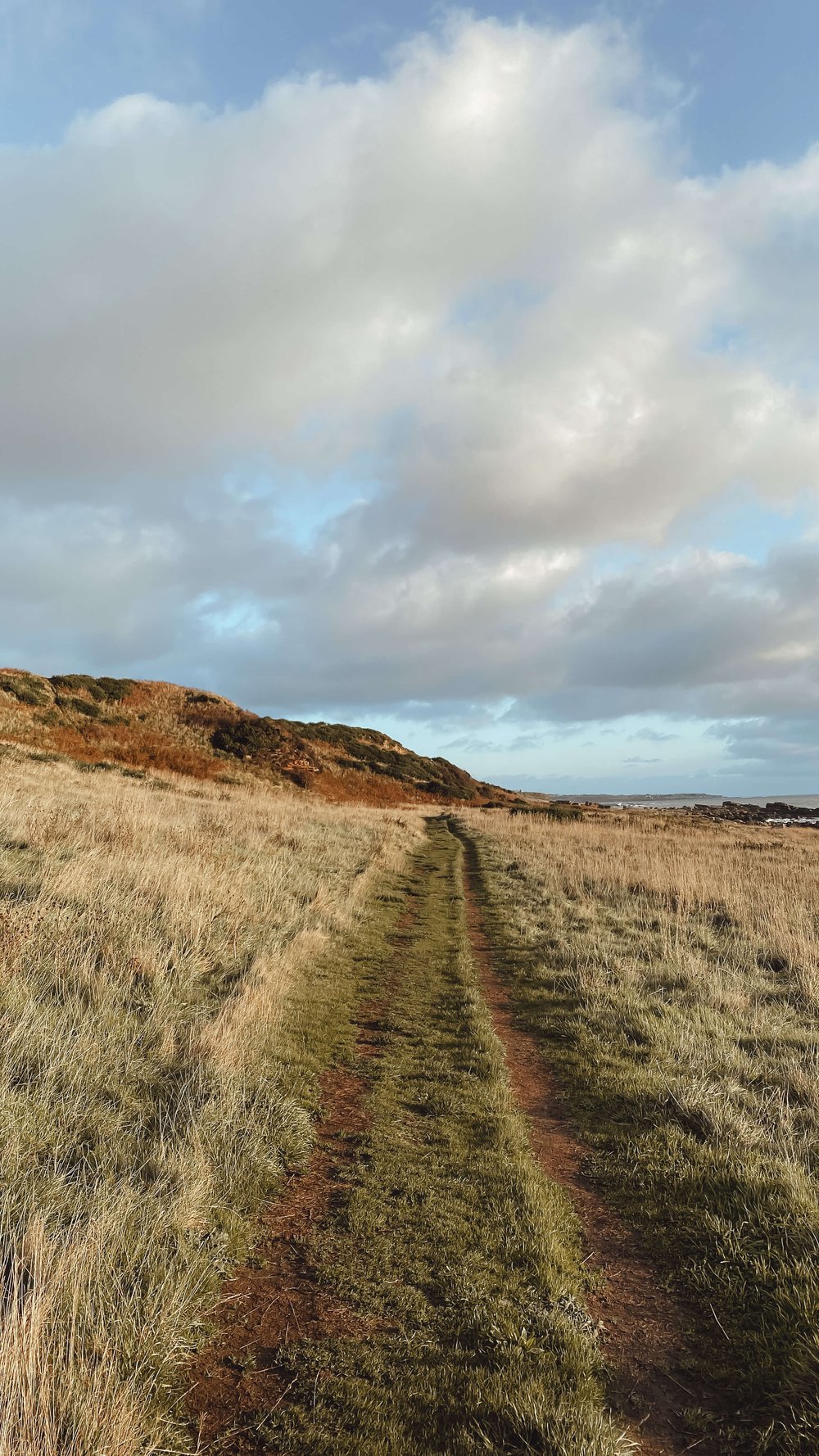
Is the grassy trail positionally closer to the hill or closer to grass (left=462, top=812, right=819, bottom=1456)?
grass (left=462, top=812, right=819, bottom=1456)

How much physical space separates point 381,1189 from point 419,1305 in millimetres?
1219

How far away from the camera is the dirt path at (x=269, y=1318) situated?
3307 millimetres

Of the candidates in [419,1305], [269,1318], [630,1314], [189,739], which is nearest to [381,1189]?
[419,1305]

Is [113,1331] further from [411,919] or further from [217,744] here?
[217,744]

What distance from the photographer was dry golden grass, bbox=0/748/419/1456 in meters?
3.13

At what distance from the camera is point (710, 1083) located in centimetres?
715

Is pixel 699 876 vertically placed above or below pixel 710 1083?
above

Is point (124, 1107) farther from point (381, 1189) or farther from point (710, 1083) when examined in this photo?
point (710, 1083)

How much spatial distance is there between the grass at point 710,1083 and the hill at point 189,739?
2942 cm

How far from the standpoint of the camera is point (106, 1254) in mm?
3842

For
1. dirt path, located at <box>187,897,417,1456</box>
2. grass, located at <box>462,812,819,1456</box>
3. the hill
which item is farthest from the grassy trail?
the hill

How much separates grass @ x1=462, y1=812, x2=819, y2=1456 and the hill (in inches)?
1158

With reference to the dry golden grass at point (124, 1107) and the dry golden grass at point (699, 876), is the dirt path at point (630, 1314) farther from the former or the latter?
the dry golden grass at point (699, 876)

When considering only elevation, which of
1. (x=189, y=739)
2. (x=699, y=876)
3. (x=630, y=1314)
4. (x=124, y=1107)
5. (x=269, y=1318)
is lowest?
(x=630, y=1314)
